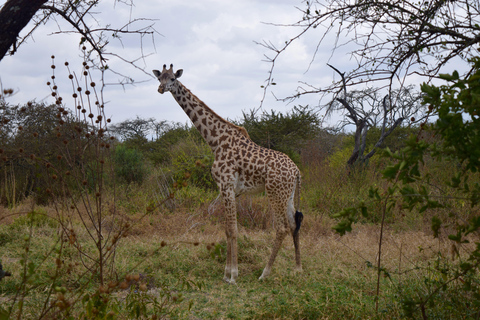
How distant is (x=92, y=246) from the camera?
6289mm

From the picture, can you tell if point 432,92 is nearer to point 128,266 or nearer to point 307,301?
point 307,301

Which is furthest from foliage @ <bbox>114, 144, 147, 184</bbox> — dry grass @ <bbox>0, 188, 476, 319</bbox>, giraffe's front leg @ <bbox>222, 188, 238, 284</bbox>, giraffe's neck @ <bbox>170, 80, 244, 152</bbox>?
giraffe's front leg @ <bbox>222, 188, 238, 284</bbox>

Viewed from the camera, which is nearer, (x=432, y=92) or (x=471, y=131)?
(x=471, y=131)

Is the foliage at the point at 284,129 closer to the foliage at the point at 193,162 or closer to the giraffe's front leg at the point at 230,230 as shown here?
the foliage at the point at 193,162

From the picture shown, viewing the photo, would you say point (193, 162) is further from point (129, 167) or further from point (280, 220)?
point (280, 220)

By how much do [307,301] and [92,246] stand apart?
354cm

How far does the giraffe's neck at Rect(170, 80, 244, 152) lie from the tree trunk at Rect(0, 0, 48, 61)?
2.41 meters

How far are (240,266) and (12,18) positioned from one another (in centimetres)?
392

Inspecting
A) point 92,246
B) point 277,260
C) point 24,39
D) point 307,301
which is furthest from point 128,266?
point 24,39

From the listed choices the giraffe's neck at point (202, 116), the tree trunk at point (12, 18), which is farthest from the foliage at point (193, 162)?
the tree trunk at point (12, 18)

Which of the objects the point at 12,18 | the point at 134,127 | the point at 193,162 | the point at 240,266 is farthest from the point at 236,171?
the point at 134,127

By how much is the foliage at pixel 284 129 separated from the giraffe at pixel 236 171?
841 cm

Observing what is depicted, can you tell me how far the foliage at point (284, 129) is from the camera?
14344 millimetres

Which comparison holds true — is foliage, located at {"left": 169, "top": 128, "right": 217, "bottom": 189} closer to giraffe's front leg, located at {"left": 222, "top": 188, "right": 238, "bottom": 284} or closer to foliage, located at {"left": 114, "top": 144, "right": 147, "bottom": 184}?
foliage, located at {"left": 114, "top": 144, "right": 147, "bottom": 184}
